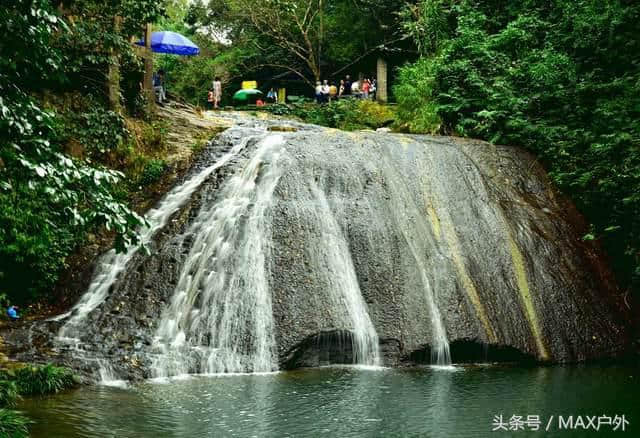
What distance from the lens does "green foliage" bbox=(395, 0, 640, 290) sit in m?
11.1

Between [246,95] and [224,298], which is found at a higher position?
[246,95]

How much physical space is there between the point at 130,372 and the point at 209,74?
27209 mm

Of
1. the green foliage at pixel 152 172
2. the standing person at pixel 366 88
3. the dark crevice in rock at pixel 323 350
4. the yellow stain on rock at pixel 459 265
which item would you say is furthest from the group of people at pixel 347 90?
the dark crevice in rock at pixel 323 350

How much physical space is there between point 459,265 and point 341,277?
2.02 meters

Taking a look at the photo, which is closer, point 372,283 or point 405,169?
point 372,283

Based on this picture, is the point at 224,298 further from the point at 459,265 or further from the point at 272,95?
the point at 272,95

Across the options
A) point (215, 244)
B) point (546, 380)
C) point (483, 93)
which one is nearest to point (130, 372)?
point (215, 244)

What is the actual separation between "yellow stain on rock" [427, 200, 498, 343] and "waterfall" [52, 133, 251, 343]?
14.6 feet

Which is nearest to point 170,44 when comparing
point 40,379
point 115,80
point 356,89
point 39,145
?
point 115,80

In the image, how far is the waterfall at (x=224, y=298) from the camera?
8188mm

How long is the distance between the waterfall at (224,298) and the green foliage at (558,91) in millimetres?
5711

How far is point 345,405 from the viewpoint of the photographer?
6.49 metres

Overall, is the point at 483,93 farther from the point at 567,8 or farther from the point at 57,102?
the point at 57,102

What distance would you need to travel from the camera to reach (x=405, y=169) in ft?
38.5
